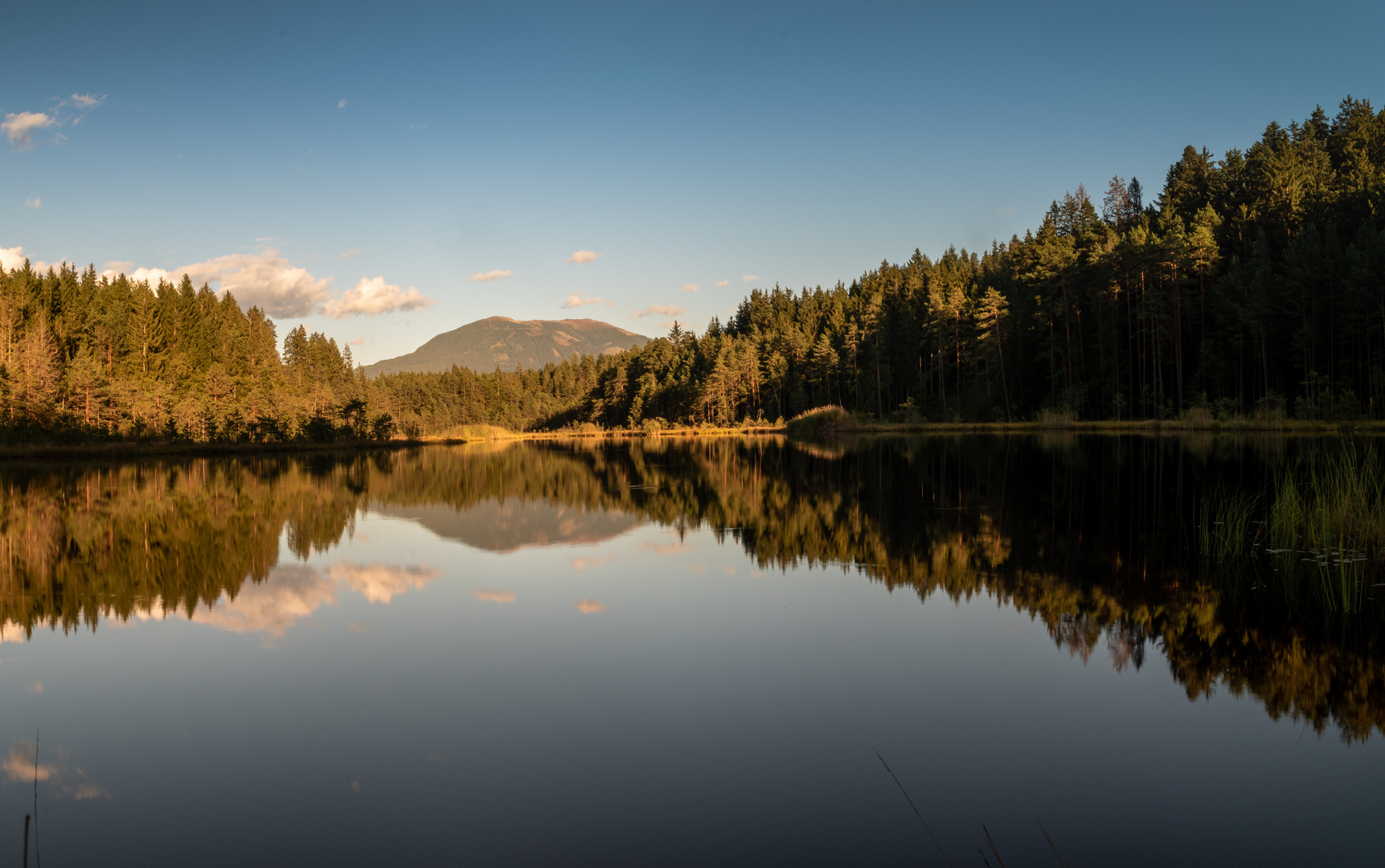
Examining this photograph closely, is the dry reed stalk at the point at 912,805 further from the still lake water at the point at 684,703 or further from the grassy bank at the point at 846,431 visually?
the grassy bank at the point at 846,431

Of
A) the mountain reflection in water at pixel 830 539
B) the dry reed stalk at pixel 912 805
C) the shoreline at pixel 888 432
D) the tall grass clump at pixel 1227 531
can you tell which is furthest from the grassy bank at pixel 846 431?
the dry reed stalk at pixel 912 805

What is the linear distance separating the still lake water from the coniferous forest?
50341 millimetres

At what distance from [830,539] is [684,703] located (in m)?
7.88

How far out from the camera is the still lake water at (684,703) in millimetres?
4246

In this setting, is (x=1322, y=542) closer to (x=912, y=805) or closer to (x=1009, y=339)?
(x=912, y=805)

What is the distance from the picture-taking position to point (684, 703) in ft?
19.8

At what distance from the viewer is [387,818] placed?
Result: 445cm

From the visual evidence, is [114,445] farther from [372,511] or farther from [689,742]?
[689,742]

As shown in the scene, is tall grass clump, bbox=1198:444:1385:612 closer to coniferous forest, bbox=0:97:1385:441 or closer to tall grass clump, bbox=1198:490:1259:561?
tall grass clump, bbox=1198:490:1259:561

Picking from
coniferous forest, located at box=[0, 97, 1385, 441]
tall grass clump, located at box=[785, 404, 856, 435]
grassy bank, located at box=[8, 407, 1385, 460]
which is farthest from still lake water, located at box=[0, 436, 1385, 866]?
tall grass clump, located at box=[785, 404, 856, 435]

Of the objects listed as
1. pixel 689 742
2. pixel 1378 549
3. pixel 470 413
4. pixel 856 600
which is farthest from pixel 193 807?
pixel 470 413

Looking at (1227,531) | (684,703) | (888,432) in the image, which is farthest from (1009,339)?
(684,703)

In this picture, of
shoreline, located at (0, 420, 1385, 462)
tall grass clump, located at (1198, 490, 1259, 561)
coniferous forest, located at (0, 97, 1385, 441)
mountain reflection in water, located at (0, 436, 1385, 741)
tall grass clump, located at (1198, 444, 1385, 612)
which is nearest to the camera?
mountain reflection in water, located at (0, 436, 1385, 741)

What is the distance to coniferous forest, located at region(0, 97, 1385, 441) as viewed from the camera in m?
52.3
